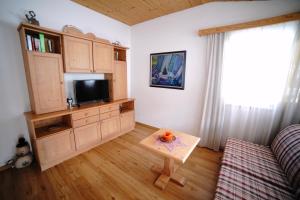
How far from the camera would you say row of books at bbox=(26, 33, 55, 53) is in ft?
5.90

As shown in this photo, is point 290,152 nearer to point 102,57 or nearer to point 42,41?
point 102,57

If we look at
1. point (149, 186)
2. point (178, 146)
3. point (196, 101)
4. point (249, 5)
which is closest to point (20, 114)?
point (149, 186)

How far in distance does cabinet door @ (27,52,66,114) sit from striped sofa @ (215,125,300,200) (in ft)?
8.10

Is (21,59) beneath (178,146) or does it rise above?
above

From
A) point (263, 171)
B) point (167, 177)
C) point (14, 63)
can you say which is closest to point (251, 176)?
point (263, 171)

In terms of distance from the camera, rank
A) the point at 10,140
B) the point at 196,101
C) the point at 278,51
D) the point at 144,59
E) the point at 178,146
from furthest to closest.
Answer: the point at 144,59, the point at 196,101, the point at 10,140, the point at 278,51, the point at 178,146

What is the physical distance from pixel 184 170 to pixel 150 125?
5.66ft

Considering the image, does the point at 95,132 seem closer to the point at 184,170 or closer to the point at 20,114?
the point at 20,114

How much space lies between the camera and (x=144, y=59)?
3.40 meters

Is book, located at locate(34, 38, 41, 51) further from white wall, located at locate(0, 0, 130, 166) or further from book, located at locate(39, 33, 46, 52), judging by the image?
white wall, located at locate(0, 0, 130, 166)

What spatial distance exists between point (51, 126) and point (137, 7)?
2.72m

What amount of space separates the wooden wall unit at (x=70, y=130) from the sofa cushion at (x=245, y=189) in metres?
2.17

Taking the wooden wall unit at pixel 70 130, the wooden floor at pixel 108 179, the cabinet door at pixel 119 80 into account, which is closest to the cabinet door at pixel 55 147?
the wooden wall unit at pixel 70 130

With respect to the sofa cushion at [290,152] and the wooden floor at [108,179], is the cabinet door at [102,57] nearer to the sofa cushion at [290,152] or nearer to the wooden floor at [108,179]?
the wooden floor at [108,179]
